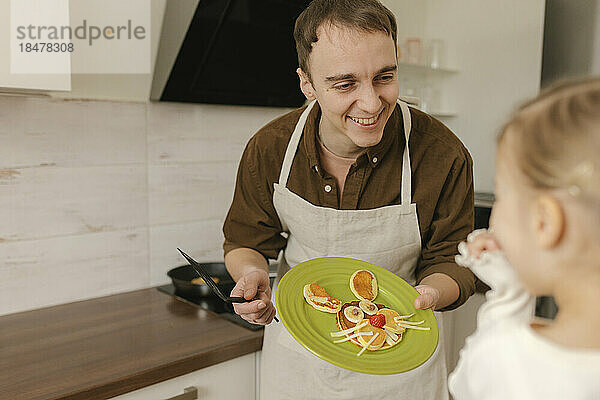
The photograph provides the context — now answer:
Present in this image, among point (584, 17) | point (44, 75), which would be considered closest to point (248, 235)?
point (44, 75)

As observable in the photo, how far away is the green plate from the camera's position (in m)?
0.99

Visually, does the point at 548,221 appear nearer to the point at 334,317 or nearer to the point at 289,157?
the point at 334,317

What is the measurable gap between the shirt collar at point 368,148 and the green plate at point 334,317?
0.24 metres

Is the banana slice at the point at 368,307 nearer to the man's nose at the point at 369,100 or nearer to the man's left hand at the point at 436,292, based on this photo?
the man's left hand at the point at 436,292

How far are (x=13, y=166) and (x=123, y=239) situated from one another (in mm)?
384

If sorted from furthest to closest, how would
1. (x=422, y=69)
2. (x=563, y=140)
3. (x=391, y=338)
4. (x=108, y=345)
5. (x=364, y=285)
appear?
(x=422, y=69)
(x=108, y=345)
(x=364, y=285)
(x=391, y=338)
(x=563, y=140)

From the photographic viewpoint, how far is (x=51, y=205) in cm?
164

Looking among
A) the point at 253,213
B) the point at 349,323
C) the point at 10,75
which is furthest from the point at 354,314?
the point at 10,75

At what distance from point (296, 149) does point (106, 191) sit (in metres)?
0.67

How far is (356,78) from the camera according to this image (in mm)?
1142

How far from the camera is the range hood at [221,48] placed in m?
1.69

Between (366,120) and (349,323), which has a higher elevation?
(366,120)

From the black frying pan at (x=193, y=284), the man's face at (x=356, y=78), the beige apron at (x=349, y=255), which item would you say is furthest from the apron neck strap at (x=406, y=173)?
the black frying pan at (x=193, y=284)

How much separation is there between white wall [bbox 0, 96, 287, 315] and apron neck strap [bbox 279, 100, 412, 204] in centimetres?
61
